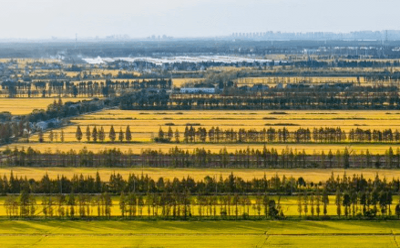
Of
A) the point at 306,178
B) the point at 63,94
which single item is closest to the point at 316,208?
the point at 306,178

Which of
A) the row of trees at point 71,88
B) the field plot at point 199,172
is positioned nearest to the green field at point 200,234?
the field plot at point 199,172

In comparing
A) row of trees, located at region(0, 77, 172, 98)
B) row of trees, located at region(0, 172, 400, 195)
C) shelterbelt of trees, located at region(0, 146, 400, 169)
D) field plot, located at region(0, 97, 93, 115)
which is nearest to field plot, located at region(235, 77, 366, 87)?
row of trees, located at region(0, 77, 172, 98)

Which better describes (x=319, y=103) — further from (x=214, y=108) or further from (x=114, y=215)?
(x=114, y=215)

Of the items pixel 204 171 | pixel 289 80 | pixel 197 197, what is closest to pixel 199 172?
pixel 204 171

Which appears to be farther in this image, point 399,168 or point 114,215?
point 399,168

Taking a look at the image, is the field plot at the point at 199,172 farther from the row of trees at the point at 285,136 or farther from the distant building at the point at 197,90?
the distant building at the point at 197,90
